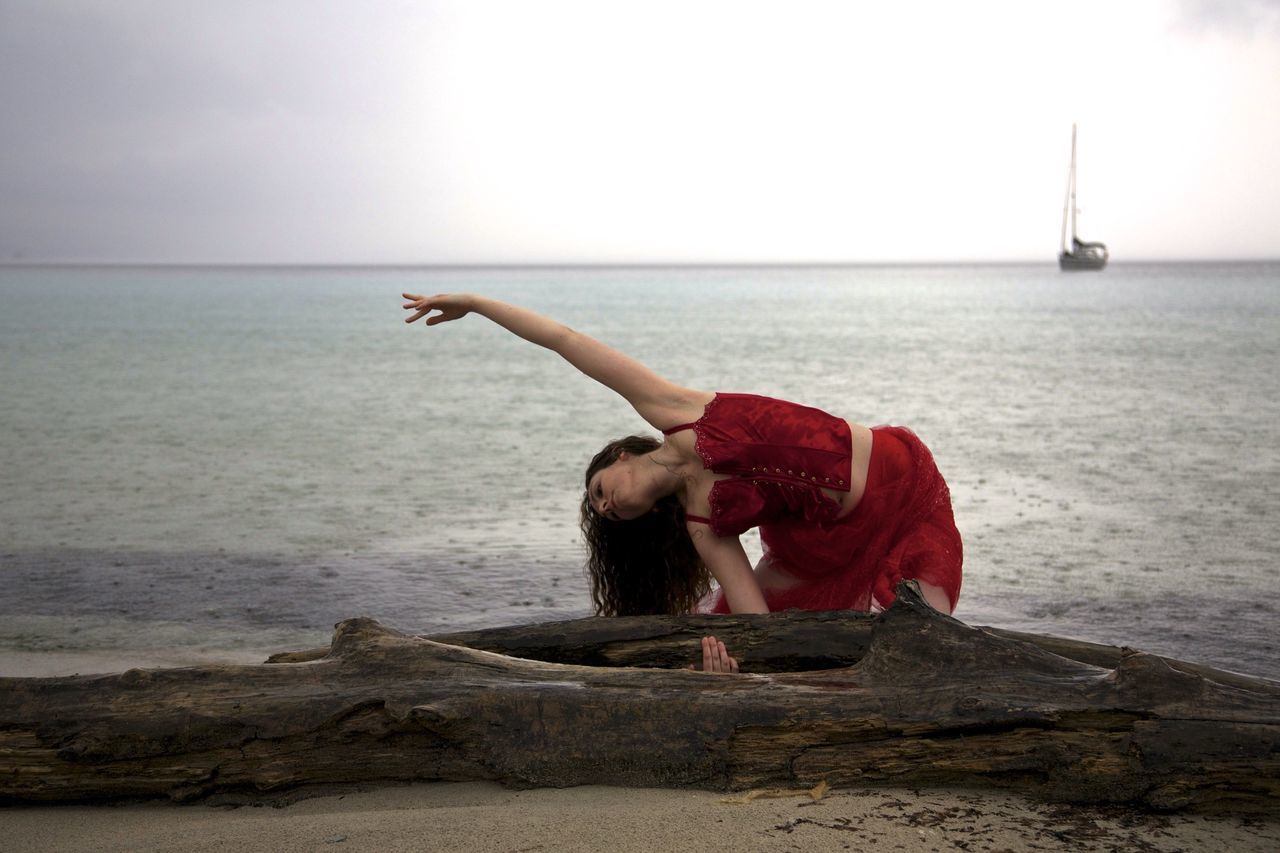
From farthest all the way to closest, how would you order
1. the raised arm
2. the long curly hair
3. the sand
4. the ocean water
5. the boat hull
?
the boat hull
the ocean water
the long curly hair
the raised arm
the sand

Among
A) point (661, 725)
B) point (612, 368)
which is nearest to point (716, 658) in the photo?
point (661, 725)

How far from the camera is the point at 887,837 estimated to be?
2.87 meters

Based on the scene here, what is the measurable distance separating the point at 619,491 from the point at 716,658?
0.92 m

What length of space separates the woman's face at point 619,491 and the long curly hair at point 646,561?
0.32 ft

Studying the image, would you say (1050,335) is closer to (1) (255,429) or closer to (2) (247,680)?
(1) (255,429)

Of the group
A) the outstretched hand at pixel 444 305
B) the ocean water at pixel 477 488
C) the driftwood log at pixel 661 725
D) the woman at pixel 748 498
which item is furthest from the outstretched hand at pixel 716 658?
the ocean water at pixel 477 488

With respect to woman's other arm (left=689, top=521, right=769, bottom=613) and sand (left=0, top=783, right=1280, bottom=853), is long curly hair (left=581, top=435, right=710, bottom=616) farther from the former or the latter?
sand (left=0, top=783, right=1280, bottom=853)

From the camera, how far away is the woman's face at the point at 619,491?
4387mm

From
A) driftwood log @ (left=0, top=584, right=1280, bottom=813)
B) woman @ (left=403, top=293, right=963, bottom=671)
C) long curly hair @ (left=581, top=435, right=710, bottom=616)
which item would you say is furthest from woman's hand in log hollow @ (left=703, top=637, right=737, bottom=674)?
long curly hair @ (left=581, top=435, right=710, bottom=616)

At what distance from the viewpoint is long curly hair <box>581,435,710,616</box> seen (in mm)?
4613

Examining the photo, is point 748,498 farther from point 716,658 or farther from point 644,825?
point 644,825

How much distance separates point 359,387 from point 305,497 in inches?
412

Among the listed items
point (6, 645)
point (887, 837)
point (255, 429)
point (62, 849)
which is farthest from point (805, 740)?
point (255, 429)

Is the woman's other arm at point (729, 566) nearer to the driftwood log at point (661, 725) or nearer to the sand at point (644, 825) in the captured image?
the driftwood log at point (661, 725)
